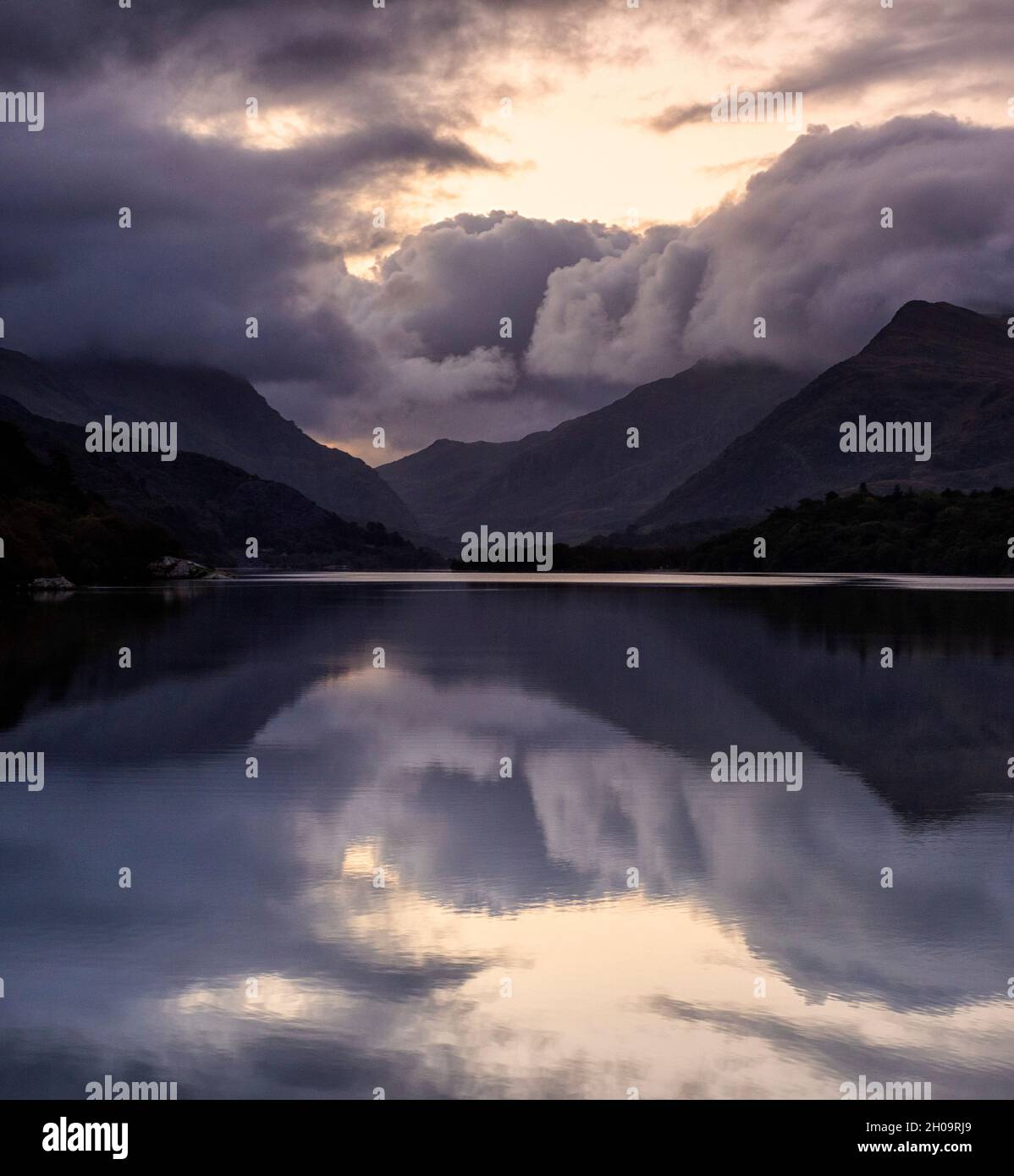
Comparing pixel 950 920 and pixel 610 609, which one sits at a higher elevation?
pixel 610 609

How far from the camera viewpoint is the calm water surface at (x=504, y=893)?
1352 centimetres

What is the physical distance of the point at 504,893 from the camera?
19.4 m

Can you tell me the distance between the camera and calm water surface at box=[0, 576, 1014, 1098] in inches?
532

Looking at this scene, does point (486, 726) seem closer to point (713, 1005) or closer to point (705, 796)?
point (705, 796)

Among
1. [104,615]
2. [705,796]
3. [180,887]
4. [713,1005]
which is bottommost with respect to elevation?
[713,1005]

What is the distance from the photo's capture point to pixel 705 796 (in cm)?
2719

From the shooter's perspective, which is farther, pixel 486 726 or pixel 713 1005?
pixel 486 726
